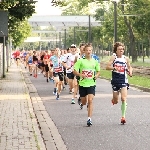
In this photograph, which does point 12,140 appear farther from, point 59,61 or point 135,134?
point 59,61

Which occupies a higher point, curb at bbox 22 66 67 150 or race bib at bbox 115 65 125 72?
race bib at bbox 115 65 125 72

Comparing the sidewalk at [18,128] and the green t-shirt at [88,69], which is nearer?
the sidewalk at [18,128]

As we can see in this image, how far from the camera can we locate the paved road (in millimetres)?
9414

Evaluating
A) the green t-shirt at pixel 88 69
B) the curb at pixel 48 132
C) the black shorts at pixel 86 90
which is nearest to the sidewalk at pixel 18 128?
the curb at pixel 48 132

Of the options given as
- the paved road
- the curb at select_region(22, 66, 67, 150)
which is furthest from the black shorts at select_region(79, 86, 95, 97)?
the curb at select_region(22, 66, 67, 150)

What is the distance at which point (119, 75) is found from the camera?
488 inches

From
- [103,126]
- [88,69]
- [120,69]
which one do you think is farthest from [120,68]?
[103,126]

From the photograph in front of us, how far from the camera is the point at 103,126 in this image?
39.1ft

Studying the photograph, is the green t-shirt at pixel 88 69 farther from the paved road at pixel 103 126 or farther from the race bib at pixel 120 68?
the paved road at pixel 103 126

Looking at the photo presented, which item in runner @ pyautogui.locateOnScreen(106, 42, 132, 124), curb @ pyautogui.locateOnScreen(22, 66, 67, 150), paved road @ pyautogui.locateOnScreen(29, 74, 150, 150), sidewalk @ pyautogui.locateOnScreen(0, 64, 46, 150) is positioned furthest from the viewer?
runner @ pyautogui.locateOnScreen(106, 42, 132, 124)

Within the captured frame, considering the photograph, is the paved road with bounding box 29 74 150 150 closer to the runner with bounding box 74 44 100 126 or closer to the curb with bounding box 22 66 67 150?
the curb with bounding box 22 66 67 150

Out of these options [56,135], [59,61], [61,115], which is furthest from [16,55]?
[56,135]

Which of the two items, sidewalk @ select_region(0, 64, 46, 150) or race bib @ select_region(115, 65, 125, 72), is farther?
race bib @ select_region(115, 65, 125, 72)

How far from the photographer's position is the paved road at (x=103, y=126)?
30.9ft
